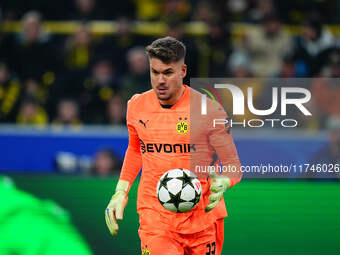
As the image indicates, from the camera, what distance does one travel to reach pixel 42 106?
8.00 metres

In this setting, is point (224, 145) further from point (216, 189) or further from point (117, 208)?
point (117, 208)

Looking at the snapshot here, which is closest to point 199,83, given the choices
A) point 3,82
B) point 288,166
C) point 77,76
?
point 288,166

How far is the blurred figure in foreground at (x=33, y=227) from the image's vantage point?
5.48 metres

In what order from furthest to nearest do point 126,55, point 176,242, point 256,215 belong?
point 126,55, point 256,215, point 176,242

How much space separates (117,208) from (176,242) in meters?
0.54

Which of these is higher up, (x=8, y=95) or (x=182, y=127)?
(x=182, y=127)

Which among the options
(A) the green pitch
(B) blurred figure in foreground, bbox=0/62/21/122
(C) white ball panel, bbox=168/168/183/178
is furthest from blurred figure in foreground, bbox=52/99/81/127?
(C) white ball panel, bbox=168/168/183/178

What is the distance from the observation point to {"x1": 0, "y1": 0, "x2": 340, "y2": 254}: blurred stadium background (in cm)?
567

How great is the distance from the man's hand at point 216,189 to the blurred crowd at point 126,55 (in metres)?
3.26

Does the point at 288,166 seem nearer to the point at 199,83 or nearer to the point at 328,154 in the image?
the point at 328,154

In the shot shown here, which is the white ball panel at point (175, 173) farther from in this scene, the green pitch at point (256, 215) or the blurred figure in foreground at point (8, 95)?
the blurred figure in foreground at point (8, 95)

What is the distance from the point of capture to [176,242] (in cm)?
436

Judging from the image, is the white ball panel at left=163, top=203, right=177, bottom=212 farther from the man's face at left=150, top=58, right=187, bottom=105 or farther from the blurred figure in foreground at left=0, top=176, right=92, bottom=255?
the blurred figure in foreground at left=0, top=176, right=92, bottom=255

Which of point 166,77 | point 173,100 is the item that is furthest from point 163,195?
point 166,77
